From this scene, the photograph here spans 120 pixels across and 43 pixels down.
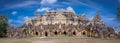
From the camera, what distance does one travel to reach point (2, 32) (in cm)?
2558

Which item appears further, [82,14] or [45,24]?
[82,14]

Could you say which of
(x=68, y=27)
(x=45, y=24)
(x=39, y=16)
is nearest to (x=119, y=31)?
(x=68, y=27)

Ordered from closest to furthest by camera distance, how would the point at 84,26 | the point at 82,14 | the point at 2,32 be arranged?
the point at 2,32 → the point at 84,26 → the point at 82,14

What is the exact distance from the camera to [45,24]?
96.4ft

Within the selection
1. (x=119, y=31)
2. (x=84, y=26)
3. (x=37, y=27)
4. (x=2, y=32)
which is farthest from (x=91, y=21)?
(x=2, y=32)

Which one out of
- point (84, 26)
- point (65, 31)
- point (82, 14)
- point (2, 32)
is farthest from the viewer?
point (82, 14)

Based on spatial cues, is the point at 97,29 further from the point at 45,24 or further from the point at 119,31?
the point at 45,24

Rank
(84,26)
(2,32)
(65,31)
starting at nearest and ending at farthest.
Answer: (2,32), (65,31), (84,26)

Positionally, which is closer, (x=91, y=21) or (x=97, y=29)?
(x=97, y=29)

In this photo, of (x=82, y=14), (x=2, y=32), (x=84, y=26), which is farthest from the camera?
(x=82, y=14)

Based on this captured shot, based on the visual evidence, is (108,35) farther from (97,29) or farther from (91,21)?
(91,21)

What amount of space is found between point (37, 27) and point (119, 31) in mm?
7970

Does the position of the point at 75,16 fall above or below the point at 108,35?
above

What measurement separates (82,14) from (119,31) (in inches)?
238
